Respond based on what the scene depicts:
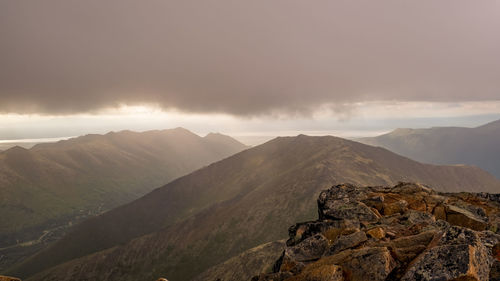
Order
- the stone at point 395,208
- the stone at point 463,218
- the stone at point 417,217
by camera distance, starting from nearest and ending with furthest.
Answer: the stone at point 463,218
the stone at point 417,217
the stone at point 395,208

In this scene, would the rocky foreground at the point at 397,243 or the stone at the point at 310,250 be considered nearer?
the rocky foreground at the point at 397,243

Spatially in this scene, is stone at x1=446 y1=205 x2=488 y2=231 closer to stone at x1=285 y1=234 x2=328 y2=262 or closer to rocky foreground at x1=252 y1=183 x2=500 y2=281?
rocky foreground at x1=252 y1=183 x2=500 y2=281

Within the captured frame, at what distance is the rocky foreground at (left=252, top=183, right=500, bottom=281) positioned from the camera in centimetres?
1415

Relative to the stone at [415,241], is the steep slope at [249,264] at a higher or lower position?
lower

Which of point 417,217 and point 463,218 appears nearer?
point 417,217

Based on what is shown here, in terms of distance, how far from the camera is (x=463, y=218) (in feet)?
98.6

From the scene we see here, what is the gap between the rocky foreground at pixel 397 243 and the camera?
14.1 metres

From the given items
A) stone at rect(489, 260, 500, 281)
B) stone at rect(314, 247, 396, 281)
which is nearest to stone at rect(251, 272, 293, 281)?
stone at rect(314, 247, 396, 281)

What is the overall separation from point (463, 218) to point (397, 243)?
16.5 meters

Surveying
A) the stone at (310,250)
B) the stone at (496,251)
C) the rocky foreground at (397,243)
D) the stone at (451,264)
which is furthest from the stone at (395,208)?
the stone at (451,264)

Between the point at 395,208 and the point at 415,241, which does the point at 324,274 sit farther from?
the point at 395,208

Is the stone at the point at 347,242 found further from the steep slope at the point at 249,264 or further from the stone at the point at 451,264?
the steep slope at the point at 249,264

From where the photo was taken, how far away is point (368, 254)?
675 inches

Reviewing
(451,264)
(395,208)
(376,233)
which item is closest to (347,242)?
(376,233)
